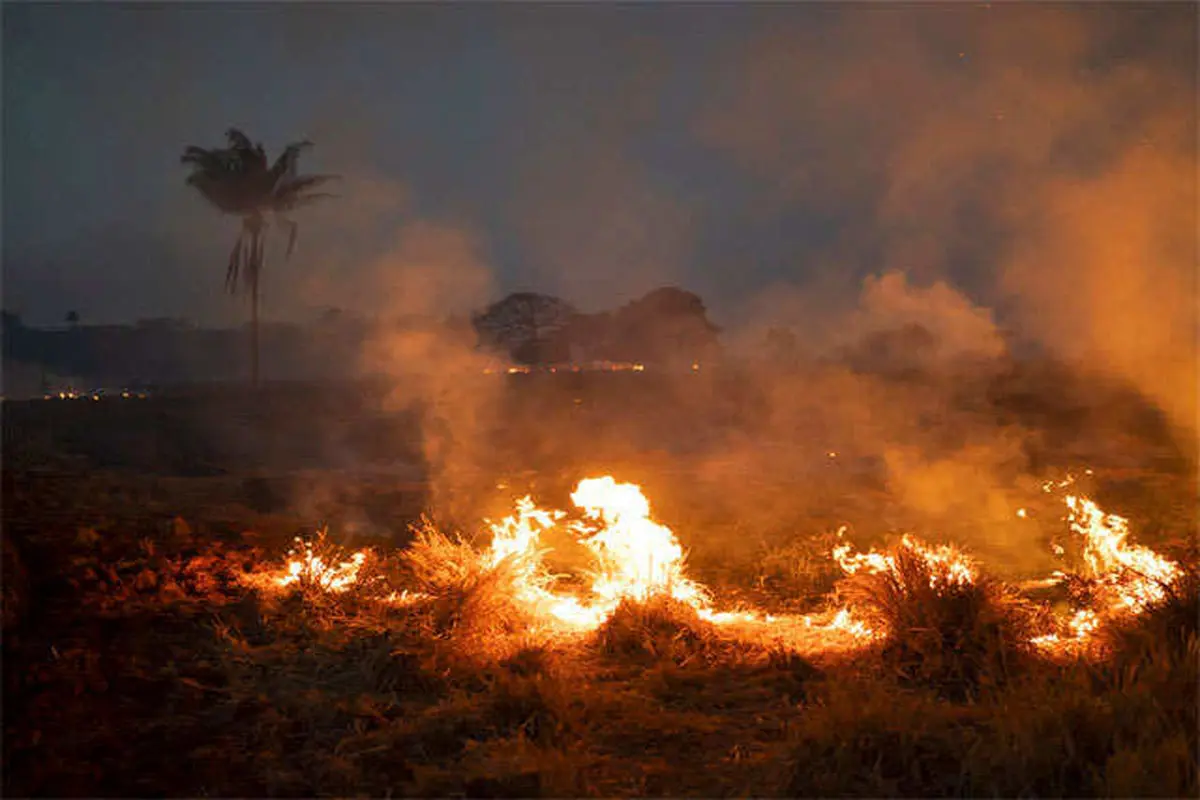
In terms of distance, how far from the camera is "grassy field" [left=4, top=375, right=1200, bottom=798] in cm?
409

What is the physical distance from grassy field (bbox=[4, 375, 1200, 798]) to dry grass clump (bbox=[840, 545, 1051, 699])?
0.06 ft

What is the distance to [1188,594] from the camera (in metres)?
5.32

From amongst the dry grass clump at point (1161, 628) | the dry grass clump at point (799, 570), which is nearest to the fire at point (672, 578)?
the dry grass clump at point (1161, 628)

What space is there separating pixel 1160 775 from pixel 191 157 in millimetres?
24242

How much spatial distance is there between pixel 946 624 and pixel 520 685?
8.06 ft

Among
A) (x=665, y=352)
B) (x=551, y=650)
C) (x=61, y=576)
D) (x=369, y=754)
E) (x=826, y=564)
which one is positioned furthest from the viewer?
(x=665, y=352)

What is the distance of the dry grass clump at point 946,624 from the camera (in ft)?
17.5

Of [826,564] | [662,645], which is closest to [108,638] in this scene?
[662,645]

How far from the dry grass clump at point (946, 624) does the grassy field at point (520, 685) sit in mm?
17

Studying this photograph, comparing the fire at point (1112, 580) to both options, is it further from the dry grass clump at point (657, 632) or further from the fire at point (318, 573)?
the fire at point (318, 573)

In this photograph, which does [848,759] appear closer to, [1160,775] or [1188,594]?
[1160,775]

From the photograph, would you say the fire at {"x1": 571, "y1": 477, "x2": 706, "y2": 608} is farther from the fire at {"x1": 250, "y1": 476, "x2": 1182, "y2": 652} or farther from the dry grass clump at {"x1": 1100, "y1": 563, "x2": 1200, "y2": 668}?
the dry grass clump at {"x1": 1100, "y1": 563, "x2": 1200, "y2": 668}

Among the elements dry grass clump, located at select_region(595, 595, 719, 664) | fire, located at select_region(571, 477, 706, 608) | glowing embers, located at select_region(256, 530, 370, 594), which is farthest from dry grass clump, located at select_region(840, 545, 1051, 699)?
glowing embers, located at select_region(256, 530, 370, 594)

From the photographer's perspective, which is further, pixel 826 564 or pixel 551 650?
pixel 826 564
